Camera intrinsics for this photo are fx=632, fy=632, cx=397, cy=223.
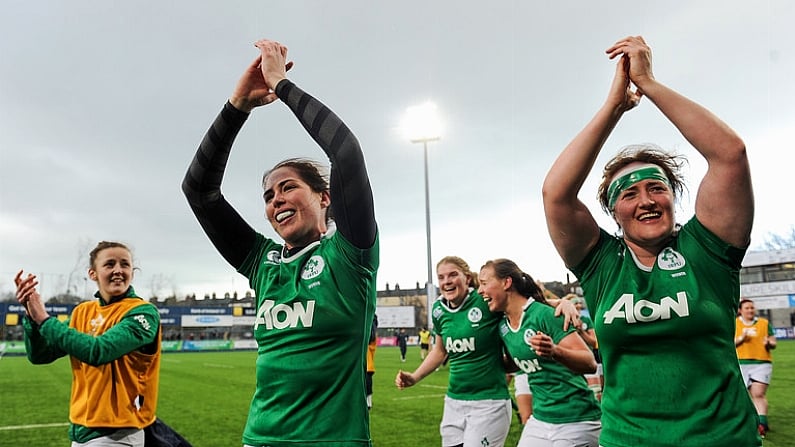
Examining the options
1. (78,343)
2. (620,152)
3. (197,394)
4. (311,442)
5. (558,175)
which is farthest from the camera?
(197,394)

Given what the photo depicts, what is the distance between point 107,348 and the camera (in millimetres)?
3982

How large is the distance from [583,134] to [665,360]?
998mm

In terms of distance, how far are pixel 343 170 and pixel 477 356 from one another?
416 cm

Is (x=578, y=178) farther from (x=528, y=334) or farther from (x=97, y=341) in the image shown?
(x=97, y=341)

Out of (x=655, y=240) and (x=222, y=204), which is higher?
(x=222, y=204)

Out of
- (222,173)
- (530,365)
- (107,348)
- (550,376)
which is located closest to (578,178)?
(222,173)

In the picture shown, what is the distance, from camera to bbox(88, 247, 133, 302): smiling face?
450cm

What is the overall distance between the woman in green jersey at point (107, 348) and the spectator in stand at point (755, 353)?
10.1 m

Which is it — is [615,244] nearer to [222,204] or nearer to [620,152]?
[620,152]

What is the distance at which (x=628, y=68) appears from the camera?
2611mm

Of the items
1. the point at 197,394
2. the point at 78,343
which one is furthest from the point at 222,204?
the point at 197,394

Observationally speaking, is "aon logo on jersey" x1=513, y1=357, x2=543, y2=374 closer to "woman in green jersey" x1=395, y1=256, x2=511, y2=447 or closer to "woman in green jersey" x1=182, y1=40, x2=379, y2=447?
"woman in green jersey" x1=395, y1=256, x2=511, y2=447

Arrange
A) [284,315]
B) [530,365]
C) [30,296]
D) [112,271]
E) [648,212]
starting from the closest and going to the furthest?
[284,315] → [648,212] → [30,296] → [112,271] → [530,365]

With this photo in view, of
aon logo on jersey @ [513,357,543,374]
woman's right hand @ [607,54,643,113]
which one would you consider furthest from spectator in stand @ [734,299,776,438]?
woman's right hand @ [607,54,643,113]
